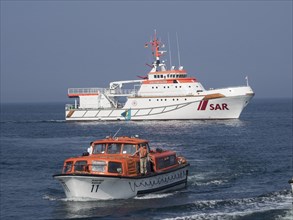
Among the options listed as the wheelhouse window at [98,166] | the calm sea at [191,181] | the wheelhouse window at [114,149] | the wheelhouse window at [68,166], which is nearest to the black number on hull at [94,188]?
the calm sea at [191,181]

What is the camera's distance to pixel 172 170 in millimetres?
33094

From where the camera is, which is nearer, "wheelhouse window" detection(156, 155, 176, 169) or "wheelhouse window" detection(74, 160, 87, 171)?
"wheelhouse window" detection(74, 160, 87, 171)

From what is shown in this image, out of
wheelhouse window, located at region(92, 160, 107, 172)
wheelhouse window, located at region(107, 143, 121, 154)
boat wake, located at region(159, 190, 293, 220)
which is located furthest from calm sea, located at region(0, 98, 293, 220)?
wheelhouse window, located at region(107, 143, 121, 154)

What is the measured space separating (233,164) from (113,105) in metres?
60.2

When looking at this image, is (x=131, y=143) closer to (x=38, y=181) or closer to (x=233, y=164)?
(x=38, y=181)

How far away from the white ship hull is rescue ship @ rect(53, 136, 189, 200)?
6102 centimetres

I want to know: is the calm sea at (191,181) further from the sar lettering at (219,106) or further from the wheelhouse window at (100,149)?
the sar lettering at (219,106)

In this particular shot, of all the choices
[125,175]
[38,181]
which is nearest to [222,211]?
[125,175]

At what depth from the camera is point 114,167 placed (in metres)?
30.2

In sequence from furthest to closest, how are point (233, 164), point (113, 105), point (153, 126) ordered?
point (113, 105)
point (153, 126)
point (233, 164)

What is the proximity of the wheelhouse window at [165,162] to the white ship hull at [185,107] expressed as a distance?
58.7m

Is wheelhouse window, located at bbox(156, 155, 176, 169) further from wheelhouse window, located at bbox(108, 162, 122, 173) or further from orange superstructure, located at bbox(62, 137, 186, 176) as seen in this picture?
wheelhouse window, located at bbox(108, 162, 122, 173)

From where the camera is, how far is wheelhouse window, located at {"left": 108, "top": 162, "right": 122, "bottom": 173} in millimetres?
30102

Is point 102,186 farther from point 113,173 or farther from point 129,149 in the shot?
point 129,149
